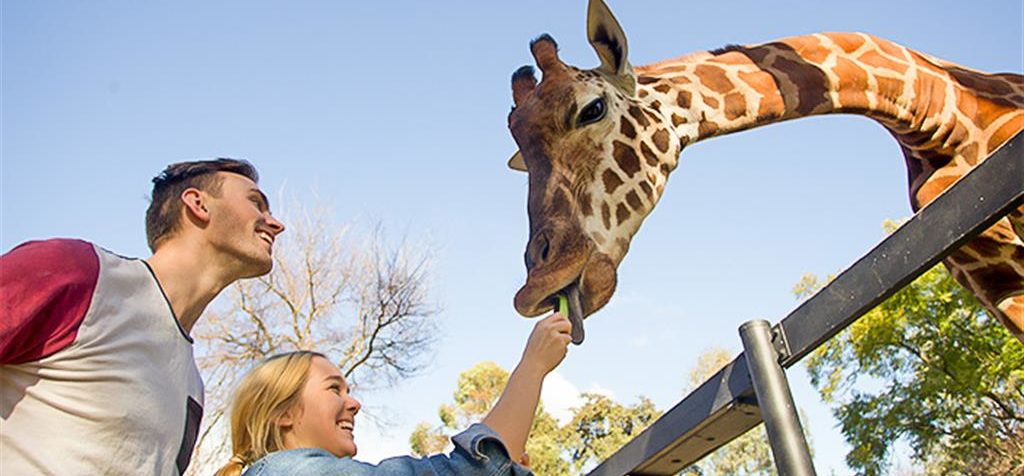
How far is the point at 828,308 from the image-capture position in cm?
181

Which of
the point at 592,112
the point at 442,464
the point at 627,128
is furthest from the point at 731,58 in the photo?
the point at 442,464

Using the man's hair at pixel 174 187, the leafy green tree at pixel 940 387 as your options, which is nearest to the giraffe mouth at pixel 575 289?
the man's hair at pixel 174 187

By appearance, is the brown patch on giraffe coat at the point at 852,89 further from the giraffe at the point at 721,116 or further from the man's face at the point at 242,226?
the man's face at the point at 242,226

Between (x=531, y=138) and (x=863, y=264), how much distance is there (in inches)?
64.8

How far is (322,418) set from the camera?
1.90 metres

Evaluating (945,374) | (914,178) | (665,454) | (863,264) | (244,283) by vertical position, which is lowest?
(665,454)

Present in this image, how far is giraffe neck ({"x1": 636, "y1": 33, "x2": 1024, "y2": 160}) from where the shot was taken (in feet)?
11.5

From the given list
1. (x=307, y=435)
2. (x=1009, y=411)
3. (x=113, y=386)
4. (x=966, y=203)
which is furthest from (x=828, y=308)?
(x=1009, y=411)

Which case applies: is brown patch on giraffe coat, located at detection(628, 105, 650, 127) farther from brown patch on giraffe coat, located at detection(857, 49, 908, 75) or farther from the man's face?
the man's face

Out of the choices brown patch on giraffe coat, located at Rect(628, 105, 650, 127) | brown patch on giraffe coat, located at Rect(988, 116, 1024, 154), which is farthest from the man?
brown patch on giraffe coat, located at Rect(988, 116, 1024, 154)

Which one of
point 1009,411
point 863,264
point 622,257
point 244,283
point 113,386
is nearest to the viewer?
point 113,386

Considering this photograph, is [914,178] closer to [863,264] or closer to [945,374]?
[863,264]

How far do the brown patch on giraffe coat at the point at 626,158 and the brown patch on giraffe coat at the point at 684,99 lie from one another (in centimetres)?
39

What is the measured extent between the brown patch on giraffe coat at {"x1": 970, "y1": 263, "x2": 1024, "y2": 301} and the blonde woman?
2.41m
